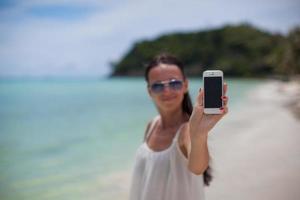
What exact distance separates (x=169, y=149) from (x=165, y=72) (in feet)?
1.45

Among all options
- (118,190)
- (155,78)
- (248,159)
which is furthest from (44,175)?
(155,78)

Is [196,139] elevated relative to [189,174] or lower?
elevated

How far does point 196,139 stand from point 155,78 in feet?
2.10

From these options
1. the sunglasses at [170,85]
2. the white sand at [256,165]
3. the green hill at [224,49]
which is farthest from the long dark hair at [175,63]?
the green hill at [224,49]

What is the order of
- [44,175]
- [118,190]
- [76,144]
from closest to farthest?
[118,190]
[44,175]
[76,144]

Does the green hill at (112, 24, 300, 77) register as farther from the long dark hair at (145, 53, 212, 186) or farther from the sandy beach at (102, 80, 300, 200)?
the long dark hair at (145, 53, 212, 186)

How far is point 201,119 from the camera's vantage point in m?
1.59

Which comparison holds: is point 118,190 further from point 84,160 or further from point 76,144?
point 76,144

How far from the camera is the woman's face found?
212cm

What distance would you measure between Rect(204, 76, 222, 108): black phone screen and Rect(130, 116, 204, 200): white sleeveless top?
0.47m

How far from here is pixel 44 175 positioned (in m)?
7.32

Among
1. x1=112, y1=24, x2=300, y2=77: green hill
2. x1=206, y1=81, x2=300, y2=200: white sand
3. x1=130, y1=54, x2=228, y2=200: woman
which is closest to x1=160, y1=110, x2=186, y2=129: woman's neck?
x1=130, y1=54, x2=228, y2=200: woman

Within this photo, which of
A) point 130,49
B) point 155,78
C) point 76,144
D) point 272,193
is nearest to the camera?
point 155,78

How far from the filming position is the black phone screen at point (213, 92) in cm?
153
